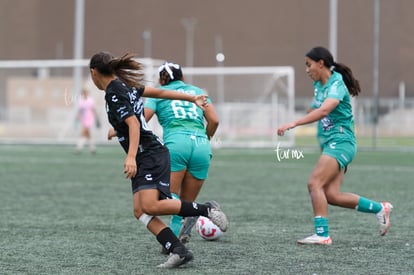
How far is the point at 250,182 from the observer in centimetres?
1634

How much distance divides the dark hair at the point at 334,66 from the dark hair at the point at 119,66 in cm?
226

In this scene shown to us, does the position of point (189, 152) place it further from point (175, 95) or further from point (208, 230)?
point (175, 95)

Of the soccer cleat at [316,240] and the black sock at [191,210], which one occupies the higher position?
the black sock at [191,210]

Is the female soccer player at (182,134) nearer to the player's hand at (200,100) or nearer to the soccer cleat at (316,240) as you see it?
the player's hand at (200,100)

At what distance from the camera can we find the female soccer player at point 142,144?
263 inches

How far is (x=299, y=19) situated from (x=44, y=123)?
31333 mm

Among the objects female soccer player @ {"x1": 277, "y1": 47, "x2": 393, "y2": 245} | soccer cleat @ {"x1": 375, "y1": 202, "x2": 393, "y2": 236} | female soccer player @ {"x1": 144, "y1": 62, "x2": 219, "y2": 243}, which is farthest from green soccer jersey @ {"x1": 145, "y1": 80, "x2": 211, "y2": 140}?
soccer cleat @ {"x1": 375, "y1": 202, "x2": 393, "y2": 236}

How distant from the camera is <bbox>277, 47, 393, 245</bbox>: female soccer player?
8352 mm

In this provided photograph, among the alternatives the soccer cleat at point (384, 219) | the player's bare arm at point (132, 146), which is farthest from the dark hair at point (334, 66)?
the player's bare arm at point (132, 146)

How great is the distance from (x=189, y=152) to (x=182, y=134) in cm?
19

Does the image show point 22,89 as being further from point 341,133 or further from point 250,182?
point 341,133

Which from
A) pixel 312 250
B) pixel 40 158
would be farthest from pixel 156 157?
Answer: pixel 40 158

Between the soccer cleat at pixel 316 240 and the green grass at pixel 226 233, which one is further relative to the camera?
the soccer cleat at pixel 316 240

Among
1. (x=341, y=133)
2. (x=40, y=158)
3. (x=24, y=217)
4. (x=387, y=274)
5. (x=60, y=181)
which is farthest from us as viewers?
(x=40, y=158)
